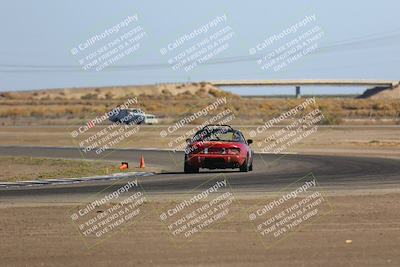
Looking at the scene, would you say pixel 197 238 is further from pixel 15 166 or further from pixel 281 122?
pixel 281 122

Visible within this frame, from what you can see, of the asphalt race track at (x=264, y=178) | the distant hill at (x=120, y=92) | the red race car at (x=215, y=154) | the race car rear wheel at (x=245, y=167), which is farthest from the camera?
the distant hill at (x=120, y=92)

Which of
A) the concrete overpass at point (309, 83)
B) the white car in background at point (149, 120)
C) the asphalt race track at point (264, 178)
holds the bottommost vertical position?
the concrete overpass at point (309, 83)

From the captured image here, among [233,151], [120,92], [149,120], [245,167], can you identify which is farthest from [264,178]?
[120,92]

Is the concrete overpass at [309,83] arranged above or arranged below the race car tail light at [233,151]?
below

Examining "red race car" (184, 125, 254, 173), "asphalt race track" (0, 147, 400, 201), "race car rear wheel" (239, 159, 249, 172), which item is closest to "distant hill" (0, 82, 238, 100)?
"asphalt race track" (0, 147, 400, 201)

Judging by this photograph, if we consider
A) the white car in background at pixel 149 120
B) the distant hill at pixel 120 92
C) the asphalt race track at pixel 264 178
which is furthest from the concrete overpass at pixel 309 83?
the asphalt race track at pixel 264 178

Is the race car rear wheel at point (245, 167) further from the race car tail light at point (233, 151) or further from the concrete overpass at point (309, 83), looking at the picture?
the concrete overpass at point (309, 83)

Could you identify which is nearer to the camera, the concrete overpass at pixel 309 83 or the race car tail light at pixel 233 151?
the race car tail light at pixel 233 151

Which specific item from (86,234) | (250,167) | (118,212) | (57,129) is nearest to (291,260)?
(86,234)

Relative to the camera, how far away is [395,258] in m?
9.63

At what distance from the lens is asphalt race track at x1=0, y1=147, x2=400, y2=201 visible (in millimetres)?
18141

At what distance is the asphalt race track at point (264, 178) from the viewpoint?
18.1 meters

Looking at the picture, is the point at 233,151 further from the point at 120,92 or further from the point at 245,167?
the point at 120,92

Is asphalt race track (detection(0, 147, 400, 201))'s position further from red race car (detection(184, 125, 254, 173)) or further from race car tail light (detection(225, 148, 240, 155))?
race car tail light (detection(225, 148, 240, 155))
